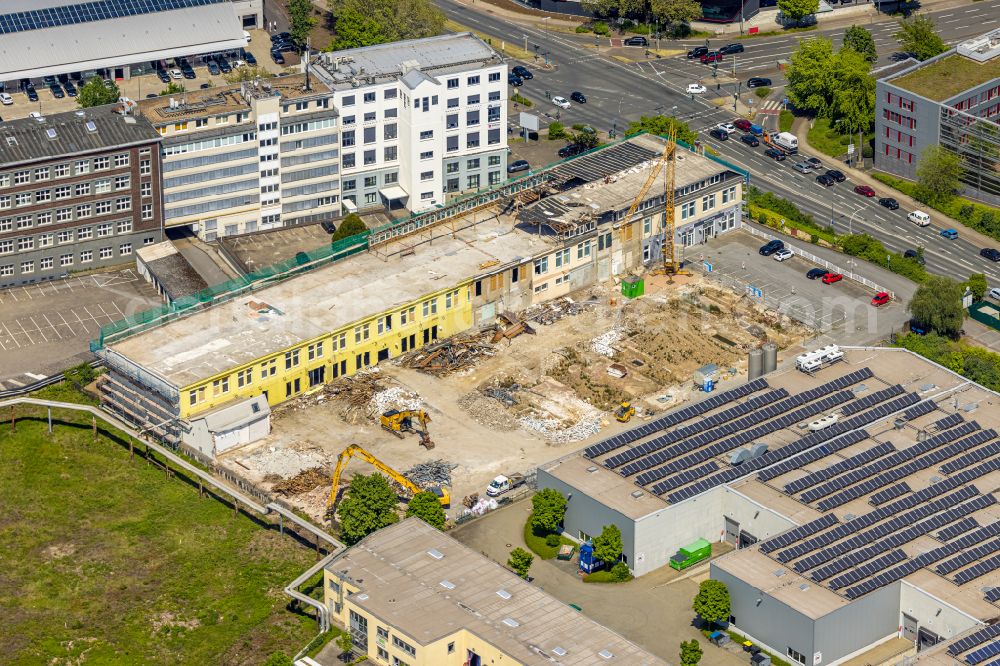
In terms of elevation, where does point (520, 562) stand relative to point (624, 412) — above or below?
below

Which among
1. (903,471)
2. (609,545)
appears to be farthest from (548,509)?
(903,471)

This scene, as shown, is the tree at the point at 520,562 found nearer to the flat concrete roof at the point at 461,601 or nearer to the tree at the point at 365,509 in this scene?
the flat concrete roof at the point at 461,601

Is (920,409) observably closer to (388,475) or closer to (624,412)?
(624,412)

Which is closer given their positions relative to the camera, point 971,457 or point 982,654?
point 982,654

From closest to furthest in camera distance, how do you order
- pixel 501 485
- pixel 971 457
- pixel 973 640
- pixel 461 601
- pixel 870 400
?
1. pixel 973 640
2. pixel 461 601
3. pixel 971 457
4. pixel 501 485
5. pixel 870 400

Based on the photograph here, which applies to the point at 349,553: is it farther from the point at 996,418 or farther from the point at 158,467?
the point at 996,418

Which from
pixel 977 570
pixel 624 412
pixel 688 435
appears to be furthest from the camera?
pixel 624 412

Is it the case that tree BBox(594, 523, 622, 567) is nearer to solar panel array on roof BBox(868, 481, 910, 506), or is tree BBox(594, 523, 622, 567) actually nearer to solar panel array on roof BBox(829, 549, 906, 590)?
solar panel array on roof BBox(829, 549, 906, 590)
